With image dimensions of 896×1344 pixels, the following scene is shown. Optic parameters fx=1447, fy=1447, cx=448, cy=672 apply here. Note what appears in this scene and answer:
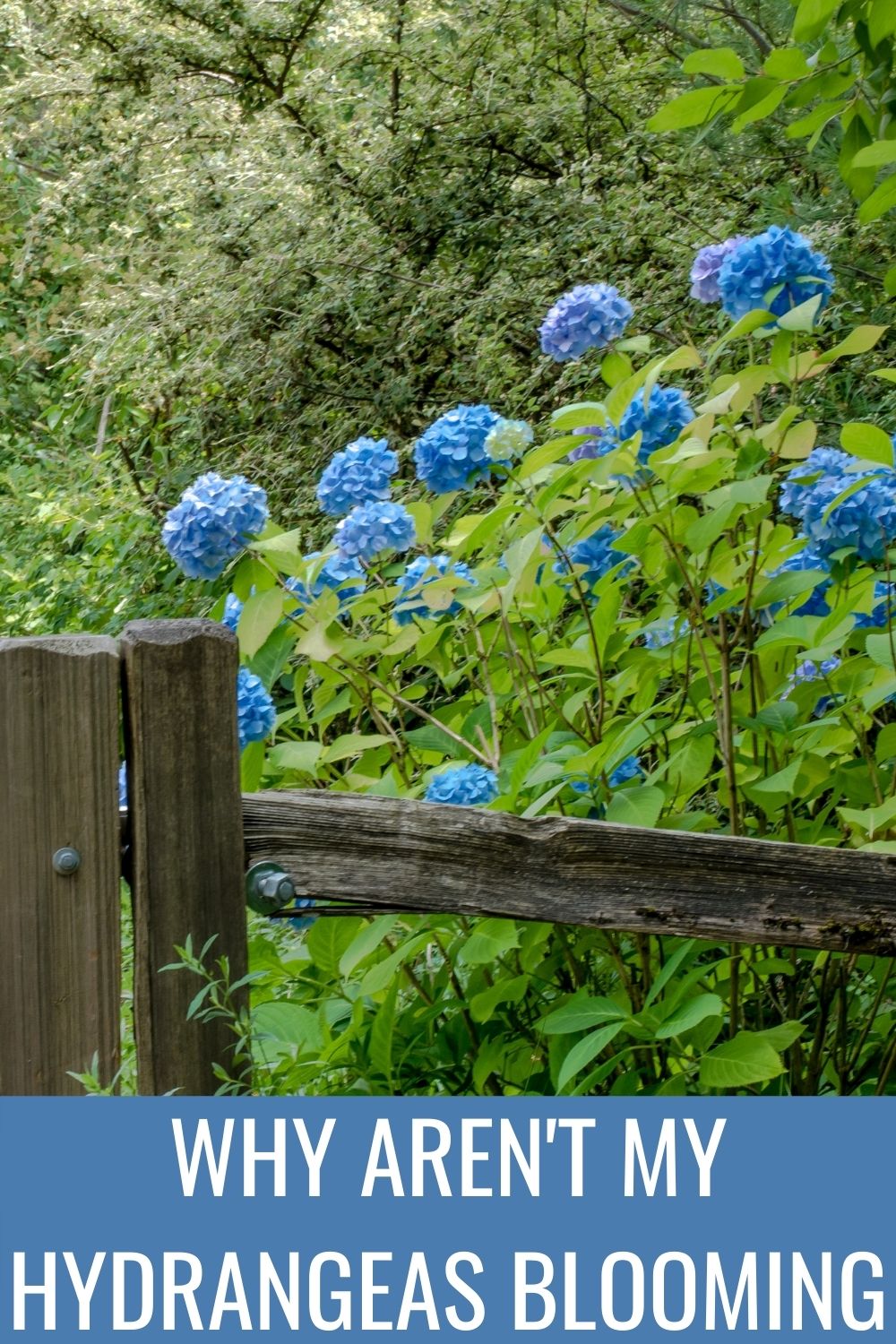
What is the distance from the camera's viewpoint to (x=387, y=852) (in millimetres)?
1353

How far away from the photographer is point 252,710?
1.58 m

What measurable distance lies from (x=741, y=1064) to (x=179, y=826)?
2.25 feet

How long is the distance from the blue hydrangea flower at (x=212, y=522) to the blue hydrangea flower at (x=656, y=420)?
433 millimetres

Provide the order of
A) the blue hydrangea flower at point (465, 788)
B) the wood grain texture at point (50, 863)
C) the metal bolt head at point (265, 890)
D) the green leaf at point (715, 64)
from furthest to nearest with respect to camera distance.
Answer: the green leaf at point (715, 64)
the blue hydrangea flower at point (465, 788)
the metal bolt head at point (265, 890)
the wood grain texture at point (50, 863)

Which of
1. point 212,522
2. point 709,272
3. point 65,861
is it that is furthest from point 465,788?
point 709,272

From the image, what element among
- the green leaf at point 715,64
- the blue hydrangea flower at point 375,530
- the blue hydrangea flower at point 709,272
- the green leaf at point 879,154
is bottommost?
the blue hydrangea flower at point 375,530

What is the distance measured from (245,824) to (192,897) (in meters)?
0.08

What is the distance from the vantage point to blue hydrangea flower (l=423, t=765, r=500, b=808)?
156cm

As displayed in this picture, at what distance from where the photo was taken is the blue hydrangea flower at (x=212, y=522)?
157 centimetres

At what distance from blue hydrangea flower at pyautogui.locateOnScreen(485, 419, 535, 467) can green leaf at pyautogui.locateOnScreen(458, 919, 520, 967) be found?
1.82 feet

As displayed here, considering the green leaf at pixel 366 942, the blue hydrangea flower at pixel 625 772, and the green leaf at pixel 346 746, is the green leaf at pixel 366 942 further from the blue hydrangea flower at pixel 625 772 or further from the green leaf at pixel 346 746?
the blue hydrangea flower at pixel 625 772

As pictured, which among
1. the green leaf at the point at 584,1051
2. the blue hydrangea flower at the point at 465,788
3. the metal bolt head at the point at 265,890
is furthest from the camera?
the blue hydrangea flower at the point at 465,788

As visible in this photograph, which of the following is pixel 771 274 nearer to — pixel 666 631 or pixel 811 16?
pixel 666 631

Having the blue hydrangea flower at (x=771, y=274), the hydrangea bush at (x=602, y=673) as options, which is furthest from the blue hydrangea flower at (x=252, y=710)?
the blue hydrangea flower at (x=771, y=274)
